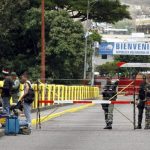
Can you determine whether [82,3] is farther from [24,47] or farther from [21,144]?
[21,144]

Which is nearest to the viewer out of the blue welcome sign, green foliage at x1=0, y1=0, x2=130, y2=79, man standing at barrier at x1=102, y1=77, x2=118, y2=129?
man standing at barrier at x1=102, y1=77, x2=118, y2=129

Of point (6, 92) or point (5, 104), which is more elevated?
point (6, 92)

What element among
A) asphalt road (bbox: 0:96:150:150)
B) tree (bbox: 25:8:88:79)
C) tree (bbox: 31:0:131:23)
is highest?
tree (bbox: 31:0:131:23)

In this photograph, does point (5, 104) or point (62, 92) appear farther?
point (62, 92)

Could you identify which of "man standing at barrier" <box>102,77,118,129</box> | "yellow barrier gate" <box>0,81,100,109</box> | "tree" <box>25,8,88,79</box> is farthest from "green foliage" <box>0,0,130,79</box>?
"man standing at barrier" <box>102,77,118,129</box>

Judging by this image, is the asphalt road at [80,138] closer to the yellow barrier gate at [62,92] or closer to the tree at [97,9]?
the yellow barrier gate at [62,92]

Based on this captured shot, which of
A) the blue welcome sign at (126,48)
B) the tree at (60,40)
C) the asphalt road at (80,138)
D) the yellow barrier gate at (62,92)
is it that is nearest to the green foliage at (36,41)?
the tree at (60,40)

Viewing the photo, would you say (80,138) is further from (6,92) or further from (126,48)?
(126,48)

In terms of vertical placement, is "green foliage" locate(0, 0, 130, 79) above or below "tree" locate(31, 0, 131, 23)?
below

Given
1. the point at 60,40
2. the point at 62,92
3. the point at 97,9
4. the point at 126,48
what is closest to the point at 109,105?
the point at 62,92

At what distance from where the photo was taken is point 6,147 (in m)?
16.1

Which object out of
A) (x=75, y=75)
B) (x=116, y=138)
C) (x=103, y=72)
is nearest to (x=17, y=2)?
(x=75, y=75)

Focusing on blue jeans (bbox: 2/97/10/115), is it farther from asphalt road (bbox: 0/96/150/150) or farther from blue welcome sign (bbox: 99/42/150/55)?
blue welcome sign (bbox: 99/42/150/55)

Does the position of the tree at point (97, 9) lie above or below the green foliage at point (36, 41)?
above
